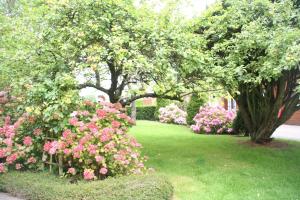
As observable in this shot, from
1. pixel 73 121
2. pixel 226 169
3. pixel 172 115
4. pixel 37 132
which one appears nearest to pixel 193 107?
pixel 172 115

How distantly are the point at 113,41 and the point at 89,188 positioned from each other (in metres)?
2.87

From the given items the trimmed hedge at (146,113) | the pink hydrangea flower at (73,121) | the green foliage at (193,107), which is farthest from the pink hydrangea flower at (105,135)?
the trimmed hedge at (146,113)

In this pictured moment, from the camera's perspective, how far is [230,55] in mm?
8031

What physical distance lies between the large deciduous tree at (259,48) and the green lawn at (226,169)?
144 cm

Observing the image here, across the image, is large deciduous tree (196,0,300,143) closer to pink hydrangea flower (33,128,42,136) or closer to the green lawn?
the green lawn

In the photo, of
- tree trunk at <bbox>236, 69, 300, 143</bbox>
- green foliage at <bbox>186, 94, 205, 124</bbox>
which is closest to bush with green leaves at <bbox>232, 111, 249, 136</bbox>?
tree trunk at <bbox>236, 69, 300, 143</bbox>

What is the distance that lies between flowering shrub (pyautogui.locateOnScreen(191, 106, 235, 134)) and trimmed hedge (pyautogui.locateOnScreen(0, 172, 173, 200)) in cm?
927

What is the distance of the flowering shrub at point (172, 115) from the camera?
1941 cm

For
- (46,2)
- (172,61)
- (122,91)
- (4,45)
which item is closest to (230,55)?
(172,61)

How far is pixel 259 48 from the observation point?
780cm

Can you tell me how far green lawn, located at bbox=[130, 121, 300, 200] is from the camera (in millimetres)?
6461

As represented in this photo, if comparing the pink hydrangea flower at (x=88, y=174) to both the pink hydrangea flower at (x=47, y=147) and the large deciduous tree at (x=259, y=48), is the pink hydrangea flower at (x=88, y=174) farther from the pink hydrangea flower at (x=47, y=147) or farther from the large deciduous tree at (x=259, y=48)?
the large deciduous tree at (x=259, y=48)

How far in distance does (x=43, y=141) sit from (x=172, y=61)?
319 centimetres

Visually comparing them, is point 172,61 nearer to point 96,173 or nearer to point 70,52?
point 70,52
